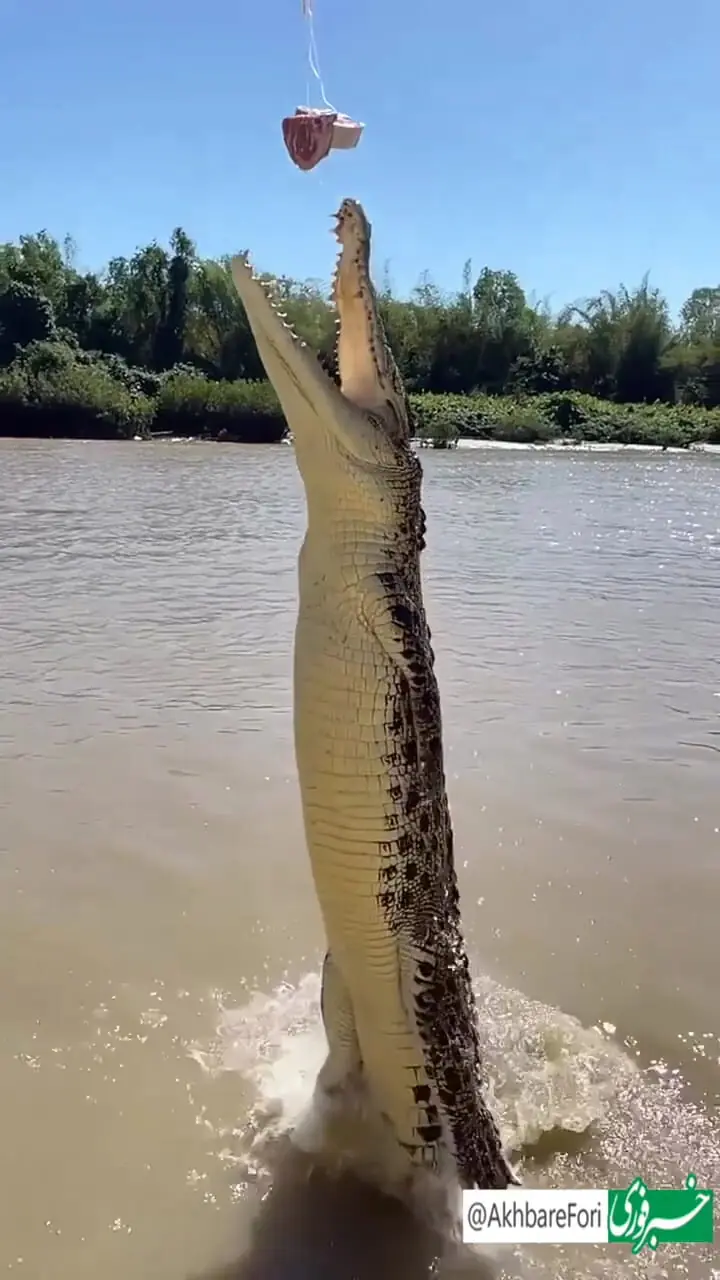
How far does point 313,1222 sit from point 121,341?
44.0 meters

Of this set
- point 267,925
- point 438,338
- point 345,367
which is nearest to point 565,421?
point 438,338

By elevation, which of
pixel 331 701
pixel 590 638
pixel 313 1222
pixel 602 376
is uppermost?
pixel 602 376

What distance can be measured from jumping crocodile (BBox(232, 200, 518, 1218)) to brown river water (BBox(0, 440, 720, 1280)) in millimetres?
343

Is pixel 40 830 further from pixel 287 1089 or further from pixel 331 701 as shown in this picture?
pixel 331 701

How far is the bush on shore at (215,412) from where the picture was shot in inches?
1170

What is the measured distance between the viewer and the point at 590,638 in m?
7.98

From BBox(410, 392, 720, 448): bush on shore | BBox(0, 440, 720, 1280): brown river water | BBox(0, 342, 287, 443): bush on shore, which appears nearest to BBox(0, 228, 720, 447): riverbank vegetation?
BBox(410, 392, 720, 448): bush on shore

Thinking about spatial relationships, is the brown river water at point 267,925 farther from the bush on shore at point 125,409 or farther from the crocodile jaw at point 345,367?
the bush on shore at point 125,409

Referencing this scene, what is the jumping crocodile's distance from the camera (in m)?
2.50

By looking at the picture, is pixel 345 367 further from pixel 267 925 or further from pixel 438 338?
pixel 438 338

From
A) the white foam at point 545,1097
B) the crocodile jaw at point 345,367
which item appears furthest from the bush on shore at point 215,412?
the crocodile jaw at point 345,367

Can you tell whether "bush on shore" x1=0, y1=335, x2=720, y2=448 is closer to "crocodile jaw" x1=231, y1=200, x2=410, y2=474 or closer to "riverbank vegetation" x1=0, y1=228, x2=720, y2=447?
"riverbank vegetation" x1=0, y1=228, x2=720, y2=447

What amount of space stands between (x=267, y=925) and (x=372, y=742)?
1.68 meters

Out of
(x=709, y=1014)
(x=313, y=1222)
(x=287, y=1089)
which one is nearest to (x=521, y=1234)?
(x=313, y=1222)
